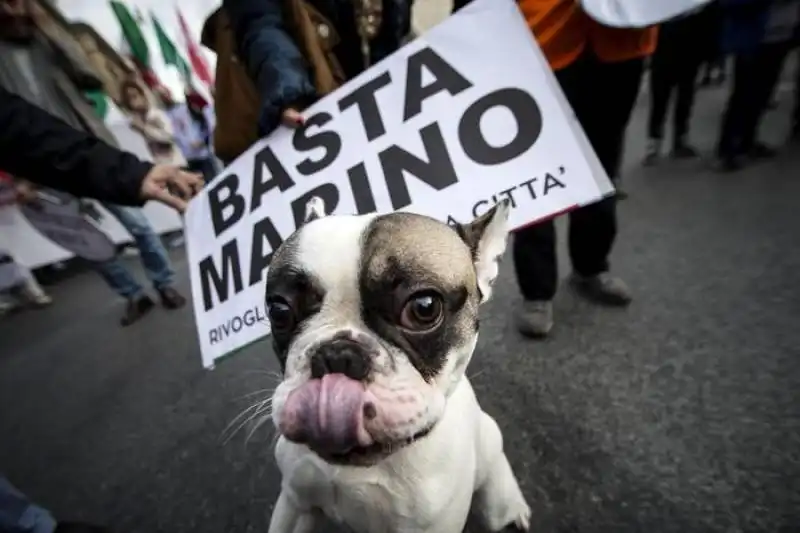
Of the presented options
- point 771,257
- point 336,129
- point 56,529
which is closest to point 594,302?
point 771,257

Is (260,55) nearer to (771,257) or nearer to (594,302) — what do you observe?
(594,302)

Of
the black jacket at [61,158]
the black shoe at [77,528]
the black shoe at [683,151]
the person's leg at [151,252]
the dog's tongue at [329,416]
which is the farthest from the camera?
the black shoe at [683,151]

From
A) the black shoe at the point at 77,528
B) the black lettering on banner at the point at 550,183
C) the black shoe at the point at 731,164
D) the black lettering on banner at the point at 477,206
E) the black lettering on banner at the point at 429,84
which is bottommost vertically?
the black shoe at the point at 731,164

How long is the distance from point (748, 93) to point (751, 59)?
220mm

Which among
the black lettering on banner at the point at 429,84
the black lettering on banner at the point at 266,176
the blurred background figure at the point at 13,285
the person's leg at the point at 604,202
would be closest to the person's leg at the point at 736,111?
the person's leg at the point at 604,202

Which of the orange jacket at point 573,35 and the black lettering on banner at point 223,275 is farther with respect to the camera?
the orange jacket at point 573,35

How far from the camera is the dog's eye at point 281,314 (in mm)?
822

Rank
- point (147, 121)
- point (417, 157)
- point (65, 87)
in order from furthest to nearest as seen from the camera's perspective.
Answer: point (147, 121) → point (65, 87) → point (417, 157)

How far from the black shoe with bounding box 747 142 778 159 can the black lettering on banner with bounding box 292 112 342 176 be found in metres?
3.39

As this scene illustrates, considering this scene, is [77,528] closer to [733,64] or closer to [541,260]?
[541,260]

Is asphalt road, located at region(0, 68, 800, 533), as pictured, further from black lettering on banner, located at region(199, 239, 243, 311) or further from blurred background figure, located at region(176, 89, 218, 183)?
blurred background figure, located at region(176, 89, 218, 183)

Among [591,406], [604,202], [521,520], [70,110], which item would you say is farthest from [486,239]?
[70,110]

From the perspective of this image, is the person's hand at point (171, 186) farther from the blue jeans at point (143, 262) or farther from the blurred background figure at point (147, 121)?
the blurred background figure at point (147, 121)

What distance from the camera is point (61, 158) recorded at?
125 centimetres
